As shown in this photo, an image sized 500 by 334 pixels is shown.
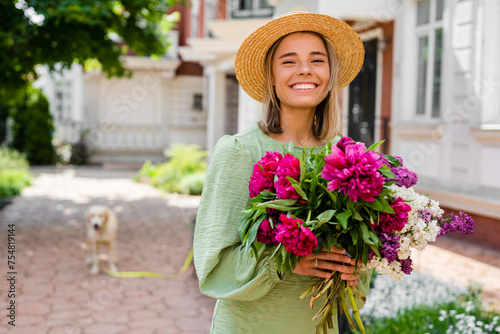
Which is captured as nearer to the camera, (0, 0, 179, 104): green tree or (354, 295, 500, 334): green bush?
(354, 295, 500, 334): green bush

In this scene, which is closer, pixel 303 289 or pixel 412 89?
pixel 303 289

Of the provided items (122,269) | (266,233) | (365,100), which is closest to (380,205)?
(266,233)

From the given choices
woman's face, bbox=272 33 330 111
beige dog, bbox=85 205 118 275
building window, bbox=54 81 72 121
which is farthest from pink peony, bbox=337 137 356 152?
building window, bbox=54 81 72 121

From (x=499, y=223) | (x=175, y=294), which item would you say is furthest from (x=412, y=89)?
(x=175, y=294)

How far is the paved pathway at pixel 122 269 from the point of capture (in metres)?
4.91

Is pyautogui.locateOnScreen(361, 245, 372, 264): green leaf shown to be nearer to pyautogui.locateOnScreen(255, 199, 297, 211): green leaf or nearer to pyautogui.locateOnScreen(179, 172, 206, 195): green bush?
pyautogui.locateOnScreen(255, 199, 297, 211): green leaf

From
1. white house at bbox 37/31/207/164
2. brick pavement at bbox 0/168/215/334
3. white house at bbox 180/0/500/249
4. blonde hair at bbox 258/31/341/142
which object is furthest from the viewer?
white house at bbox 37/31/207/164

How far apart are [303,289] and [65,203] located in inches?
434

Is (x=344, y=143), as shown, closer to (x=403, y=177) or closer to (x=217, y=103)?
(x=403, y=177)

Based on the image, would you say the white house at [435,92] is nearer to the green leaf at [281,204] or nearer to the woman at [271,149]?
the woman at [271,149]

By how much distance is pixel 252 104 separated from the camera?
1203cm

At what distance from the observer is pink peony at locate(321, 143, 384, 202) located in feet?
4.73

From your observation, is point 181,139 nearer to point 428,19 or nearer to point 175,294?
point 428,19

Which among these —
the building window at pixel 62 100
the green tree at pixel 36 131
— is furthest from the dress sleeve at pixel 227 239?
the building window at pixel 62 100
